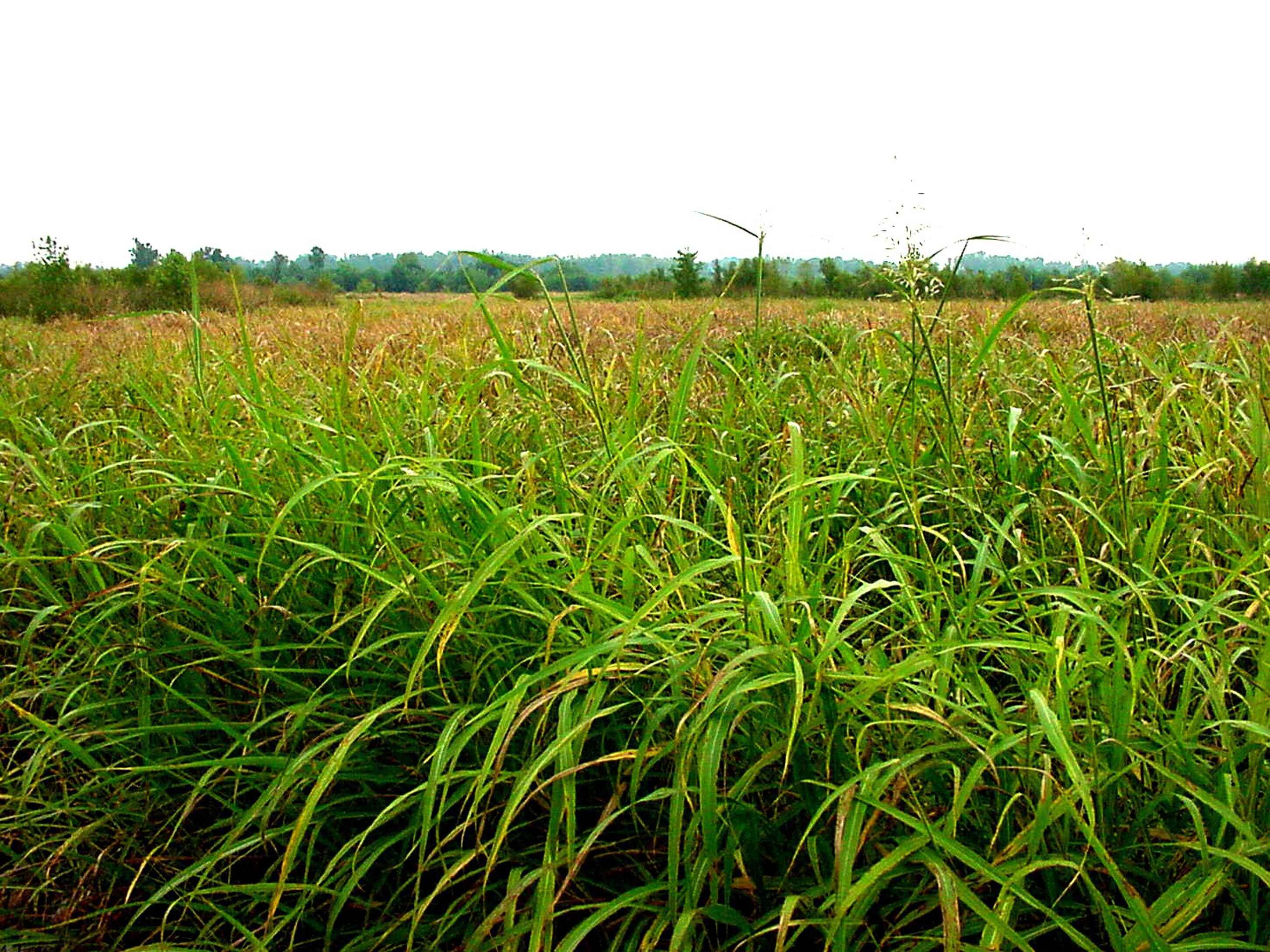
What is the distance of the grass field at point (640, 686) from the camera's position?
3.70 feet

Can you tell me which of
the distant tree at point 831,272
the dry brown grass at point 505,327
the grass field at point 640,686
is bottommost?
the grass field at point 640,686

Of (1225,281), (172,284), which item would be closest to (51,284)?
(172,284)

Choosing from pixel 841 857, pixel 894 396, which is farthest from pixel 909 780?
pixel 894 396

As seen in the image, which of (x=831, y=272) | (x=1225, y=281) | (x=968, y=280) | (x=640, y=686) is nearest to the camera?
(x=640, y=686)

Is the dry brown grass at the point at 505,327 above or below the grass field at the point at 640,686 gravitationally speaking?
above

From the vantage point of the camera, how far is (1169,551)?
1634 millimetres

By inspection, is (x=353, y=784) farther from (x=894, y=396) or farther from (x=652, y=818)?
(x=894, y=396)

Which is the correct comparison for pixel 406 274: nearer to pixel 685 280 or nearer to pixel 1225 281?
pixel 685 280

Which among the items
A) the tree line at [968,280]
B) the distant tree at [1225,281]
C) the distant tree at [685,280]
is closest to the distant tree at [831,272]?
the tree line at [968,280]

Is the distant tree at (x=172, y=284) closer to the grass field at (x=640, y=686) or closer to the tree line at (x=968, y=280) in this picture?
the tree line at (x=968, y=280)

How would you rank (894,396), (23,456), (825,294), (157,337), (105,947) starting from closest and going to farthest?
(105,947)
(23,456)
(894,396)
(157,337)
(825,294)

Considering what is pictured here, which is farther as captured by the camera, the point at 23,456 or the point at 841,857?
the point at 23,456

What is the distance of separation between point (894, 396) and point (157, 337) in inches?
168

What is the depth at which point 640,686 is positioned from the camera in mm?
1413
